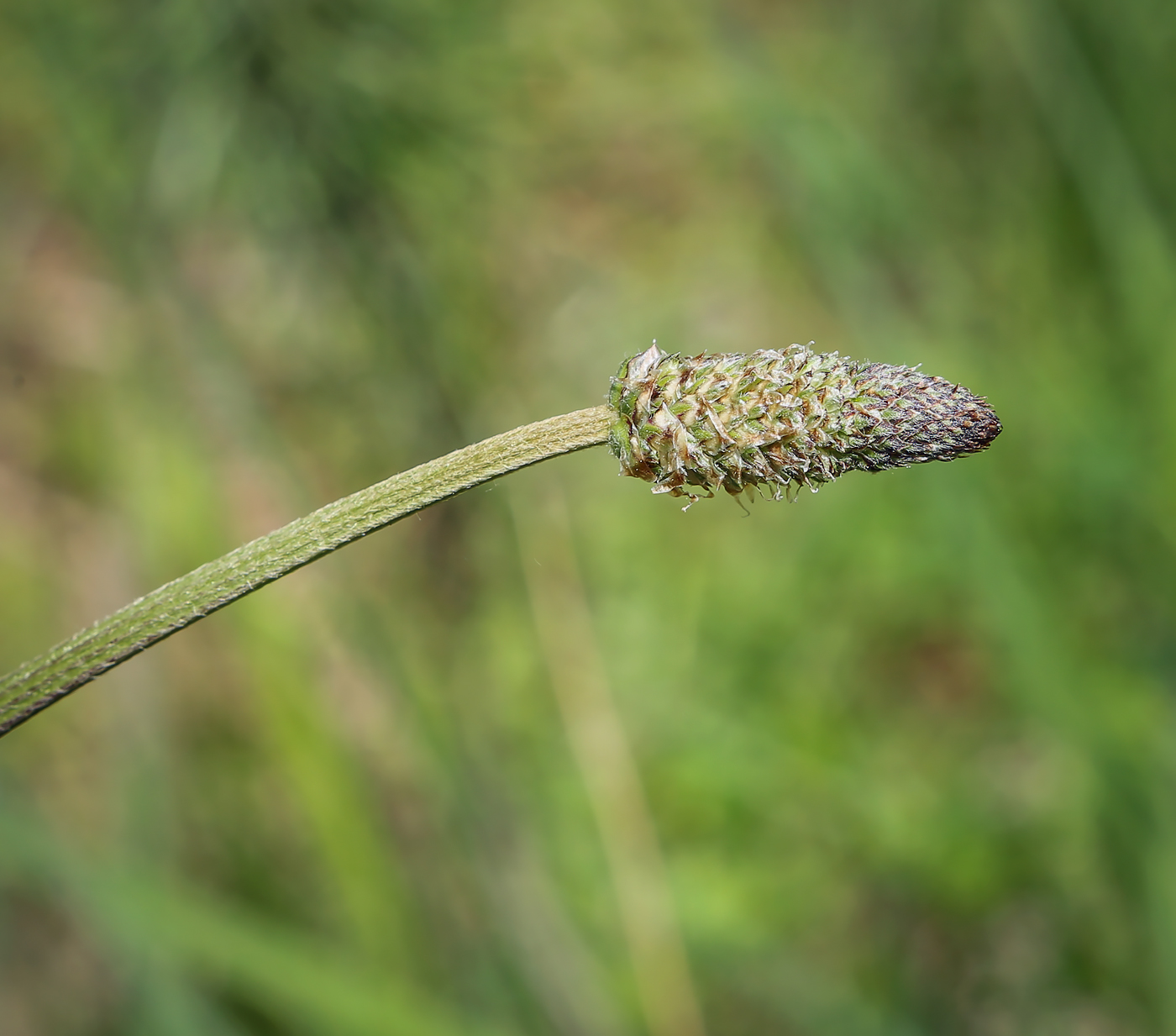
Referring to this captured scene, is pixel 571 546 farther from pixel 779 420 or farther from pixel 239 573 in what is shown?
pixel 239 573

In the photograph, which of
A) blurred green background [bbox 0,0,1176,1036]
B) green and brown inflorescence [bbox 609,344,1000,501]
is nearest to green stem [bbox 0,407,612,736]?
green and brown inflorescence [bbox 609,344,1000,501]

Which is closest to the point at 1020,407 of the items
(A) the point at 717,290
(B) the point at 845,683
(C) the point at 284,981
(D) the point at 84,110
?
(B) the point at 845,683

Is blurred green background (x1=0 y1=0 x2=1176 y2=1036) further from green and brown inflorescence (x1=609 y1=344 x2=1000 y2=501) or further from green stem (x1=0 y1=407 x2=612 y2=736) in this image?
green and brown inflorescence (x1=609 y1=344 x2=1000 y2=501)

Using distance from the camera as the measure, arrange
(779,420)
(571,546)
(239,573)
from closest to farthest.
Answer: (239,573) < (779,420) < (571,546)

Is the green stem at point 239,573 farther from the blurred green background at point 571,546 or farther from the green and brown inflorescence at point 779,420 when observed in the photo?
the blurred green background at point 571,546

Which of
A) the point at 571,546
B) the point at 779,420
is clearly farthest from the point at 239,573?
the point at 571,546

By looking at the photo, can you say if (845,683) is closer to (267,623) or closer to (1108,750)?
(1108,750)

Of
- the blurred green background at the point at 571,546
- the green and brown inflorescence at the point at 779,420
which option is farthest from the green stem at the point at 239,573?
the blurred green background at the point at 571,546

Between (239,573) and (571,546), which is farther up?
(571,546)
